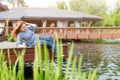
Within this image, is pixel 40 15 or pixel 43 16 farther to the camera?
pixel 40 15

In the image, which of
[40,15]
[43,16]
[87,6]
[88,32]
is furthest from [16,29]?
[87,6]

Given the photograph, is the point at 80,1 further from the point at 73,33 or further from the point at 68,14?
the point at 73,33

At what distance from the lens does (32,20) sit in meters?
41.2

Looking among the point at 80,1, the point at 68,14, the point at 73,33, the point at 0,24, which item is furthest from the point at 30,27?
the point at 80,1

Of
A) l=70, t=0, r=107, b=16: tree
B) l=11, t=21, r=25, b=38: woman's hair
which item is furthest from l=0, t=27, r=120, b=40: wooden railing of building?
l=70, t=0, r=107, b=16: tree

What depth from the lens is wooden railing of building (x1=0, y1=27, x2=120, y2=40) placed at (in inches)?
1150

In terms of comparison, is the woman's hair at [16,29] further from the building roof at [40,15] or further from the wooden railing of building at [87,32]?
the building roof at [40,15]

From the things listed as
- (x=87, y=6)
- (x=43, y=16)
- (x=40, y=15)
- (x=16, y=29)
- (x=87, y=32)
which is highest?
(x=87, y=6)

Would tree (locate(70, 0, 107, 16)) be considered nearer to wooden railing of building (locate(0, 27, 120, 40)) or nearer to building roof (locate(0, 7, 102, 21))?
building roof (locate(0, 7, 102, 21))

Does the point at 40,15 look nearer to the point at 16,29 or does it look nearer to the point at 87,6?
the point at 87,6

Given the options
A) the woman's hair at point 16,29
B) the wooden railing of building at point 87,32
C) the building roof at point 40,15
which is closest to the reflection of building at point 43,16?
the building roof at point 40,15

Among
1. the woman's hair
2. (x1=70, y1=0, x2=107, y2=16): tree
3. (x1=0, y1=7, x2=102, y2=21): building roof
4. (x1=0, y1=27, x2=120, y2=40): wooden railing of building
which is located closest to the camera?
the woman's hair

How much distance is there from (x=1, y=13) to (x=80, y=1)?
31.9 m

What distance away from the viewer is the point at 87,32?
30.2 meters
